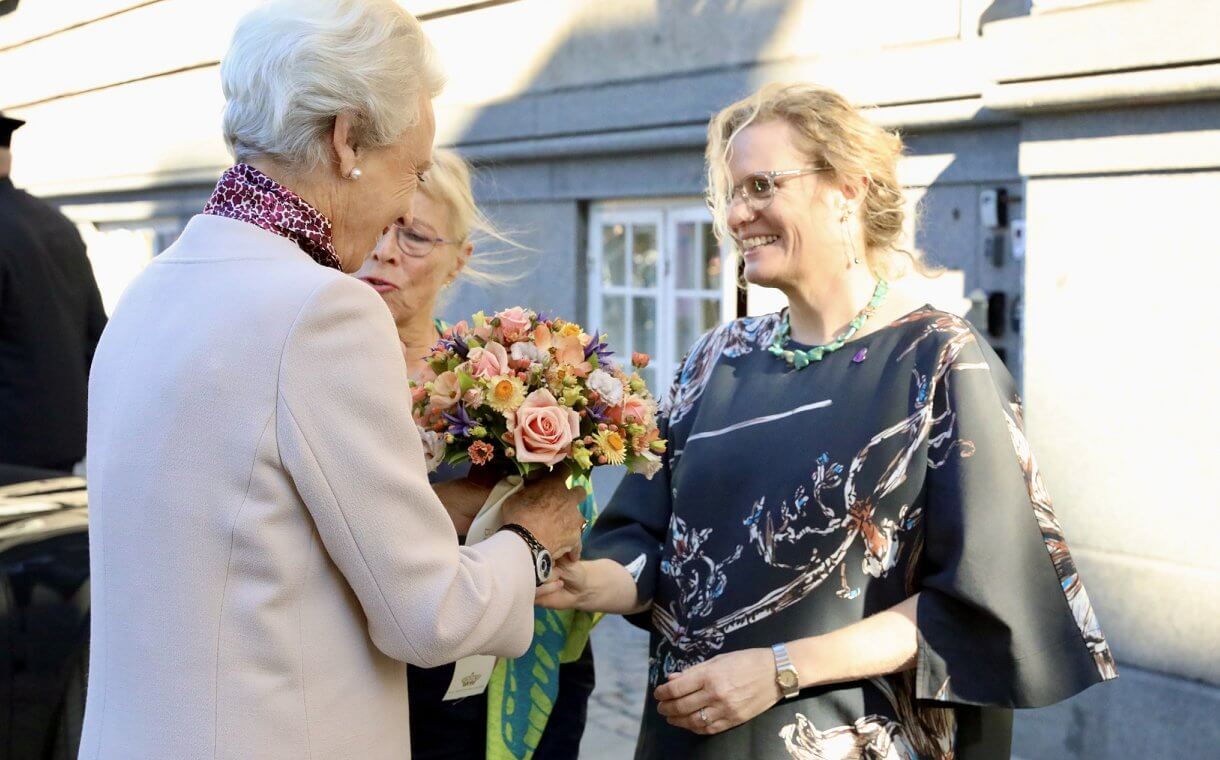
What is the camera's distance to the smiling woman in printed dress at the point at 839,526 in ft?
7.55

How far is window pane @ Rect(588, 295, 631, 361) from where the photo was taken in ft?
26.6

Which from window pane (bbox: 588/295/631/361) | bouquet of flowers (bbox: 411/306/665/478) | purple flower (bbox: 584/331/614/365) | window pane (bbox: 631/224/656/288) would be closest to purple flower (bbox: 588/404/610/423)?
bouquet of flowers (bbox: 411/306/665/478)

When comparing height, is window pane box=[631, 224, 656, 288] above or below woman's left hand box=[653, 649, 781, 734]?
above

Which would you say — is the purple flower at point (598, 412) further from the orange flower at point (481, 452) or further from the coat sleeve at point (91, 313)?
the coat sleeve at point (91, 313)

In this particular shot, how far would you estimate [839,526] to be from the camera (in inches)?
94.3

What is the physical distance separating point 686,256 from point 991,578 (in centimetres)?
541

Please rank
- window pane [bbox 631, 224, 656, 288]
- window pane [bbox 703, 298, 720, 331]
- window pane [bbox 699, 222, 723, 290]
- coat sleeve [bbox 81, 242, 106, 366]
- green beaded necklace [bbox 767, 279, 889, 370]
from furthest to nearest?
window pane [bbox 631, 224, 656, 288] < window pane [bbox 703, 298, 720, 331] < window pane [bbox 699, 222, 723, 290] < coat sleeve [bbox 81, 242, 106, 366] < green beaded necklace [bbox 767, 279, 889, 370]

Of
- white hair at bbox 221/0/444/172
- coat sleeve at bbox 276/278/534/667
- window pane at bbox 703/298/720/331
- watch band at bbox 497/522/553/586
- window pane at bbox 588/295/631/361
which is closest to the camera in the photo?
coat sleeve at bbox 276/278/534/667

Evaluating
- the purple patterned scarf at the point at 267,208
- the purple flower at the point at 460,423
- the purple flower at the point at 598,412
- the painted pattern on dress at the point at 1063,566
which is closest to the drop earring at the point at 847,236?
the painted pattern on dress at the point at 1063,566

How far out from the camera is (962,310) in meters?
5.32

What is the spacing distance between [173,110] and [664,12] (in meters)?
6.38

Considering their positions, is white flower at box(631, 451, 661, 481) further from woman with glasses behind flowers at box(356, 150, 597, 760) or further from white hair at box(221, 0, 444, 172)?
white hair at box(221, 0, 444, 172)

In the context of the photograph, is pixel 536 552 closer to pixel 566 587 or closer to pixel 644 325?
pixel 566 587

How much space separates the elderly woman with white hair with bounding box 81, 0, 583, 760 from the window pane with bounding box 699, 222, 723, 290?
5548 millimetres
